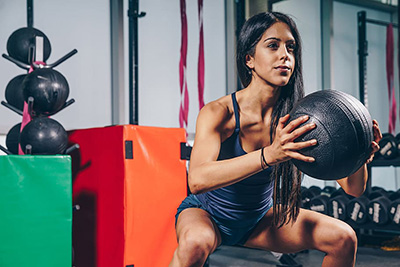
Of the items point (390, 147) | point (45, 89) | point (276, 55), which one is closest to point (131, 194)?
point (45, 89)

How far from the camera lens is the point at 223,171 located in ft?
5.30

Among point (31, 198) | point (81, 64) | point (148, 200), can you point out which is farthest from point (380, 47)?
point (31, 198)

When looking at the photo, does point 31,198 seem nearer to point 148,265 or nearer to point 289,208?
point 148,265

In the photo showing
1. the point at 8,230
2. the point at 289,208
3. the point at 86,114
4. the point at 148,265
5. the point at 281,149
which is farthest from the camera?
the point at 86,114

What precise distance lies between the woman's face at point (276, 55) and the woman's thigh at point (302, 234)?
1.73 feet

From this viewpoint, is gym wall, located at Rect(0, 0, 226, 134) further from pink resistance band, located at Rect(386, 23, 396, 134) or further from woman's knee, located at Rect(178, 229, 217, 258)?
woman's knee, located at Rect(178, 229, 217, 258)

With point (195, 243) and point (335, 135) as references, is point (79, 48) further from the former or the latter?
point (335, 135)

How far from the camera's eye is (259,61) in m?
1.84

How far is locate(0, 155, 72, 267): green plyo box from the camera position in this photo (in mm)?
2338

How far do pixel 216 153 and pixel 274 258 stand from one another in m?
2.01

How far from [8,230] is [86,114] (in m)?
1.54

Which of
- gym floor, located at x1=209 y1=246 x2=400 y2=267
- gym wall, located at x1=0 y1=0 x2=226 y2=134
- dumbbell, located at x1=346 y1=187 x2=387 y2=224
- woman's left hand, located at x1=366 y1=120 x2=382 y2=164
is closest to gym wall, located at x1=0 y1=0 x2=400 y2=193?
gym wall, located at x1=0 y1=0 x2=226 y2=134

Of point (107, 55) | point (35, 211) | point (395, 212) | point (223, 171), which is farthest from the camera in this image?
point (107, 55)

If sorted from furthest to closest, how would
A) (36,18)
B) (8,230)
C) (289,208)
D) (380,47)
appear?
(380,47) < (36,18) < (8,230) < (289,208)
